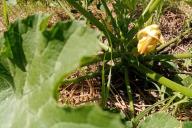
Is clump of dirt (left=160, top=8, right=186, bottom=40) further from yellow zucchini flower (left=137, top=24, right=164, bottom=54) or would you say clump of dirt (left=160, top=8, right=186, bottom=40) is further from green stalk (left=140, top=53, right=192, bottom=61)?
yellow zucchini flower (left=137, top=24, right=164, bottom=54)

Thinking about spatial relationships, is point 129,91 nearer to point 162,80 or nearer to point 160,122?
point 162,80

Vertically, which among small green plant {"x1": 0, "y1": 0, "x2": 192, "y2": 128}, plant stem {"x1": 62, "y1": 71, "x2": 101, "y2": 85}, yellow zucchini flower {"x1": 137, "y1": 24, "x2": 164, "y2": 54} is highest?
small green plant {"x1": 0, "y1": 0, "x2": 192, "y2": 128}

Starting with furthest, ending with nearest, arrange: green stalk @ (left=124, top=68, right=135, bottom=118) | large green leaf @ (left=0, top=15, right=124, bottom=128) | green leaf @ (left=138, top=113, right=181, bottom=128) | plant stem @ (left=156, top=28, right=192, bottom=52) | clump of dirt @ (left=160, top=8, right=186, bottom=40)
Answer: clump of dirt @ (left=160, top=8, right=186, bottom=40)
plant stem @ (left=156, top=28, right=192, bottom=52)
green stalk @ (left=124, top=68, right=135, bottom=118)
green leaf @ (left=138, top=113, right=181, bottom=128)
large green leaf @ (left=0, top=15, right=124, bottom=128)

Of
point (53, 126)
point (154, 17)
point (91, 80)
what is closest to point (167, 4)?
point (154, 17)

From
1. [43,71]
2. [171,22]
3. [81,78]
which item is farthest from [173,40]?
[43,71]

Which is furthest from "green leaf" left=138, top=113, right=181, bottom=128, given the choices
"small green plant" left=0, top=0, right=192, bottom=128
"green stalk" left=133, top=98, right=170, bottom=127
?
"green stalk" left=133, top=98, right=170, bottom=127

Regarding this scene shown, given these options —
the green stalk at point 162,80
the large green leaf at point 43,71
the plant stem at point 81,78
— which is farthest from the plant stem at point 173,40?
the large green leaf at point 43,71
